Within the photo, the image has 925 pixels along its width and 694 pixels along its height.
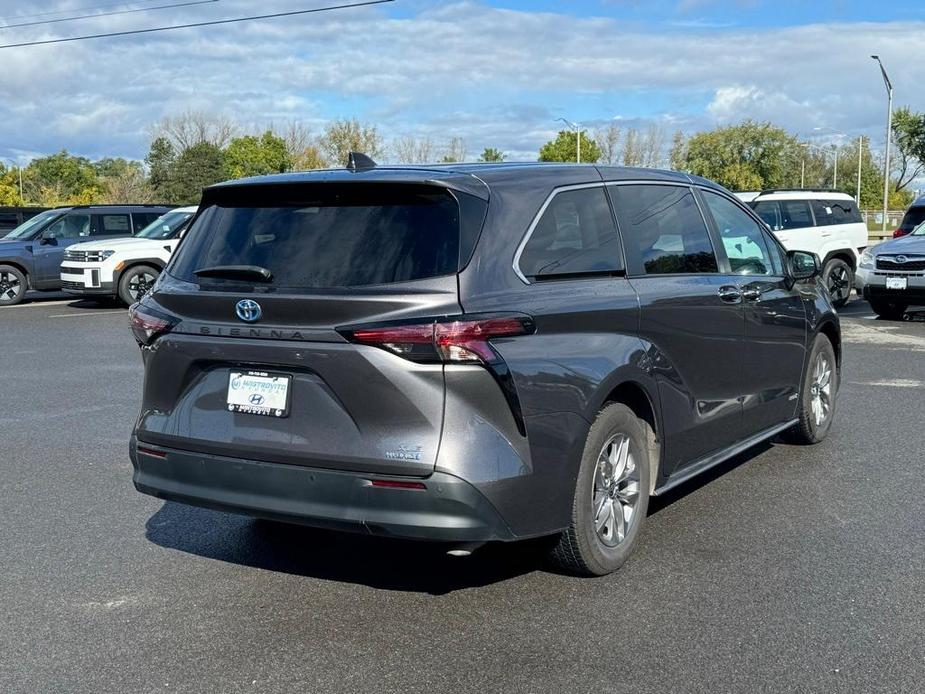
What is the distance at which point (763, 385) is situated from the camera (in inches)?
252

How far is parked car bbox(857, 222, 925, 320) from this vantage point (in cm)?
1562

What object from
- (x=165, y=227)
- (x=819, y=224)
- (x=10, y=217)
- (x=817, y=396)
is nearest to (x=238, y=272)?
(x=817, y=396)

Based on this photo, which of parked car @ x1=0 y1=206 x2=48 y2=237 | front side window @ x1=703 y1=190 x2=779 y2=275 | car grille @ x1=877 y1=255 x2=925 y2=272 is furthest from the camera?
parked car @ x1=0 y1=206 x2=48 y2=237

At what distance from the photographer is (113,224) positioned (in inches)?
848

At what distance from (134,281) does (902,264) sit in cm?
1290

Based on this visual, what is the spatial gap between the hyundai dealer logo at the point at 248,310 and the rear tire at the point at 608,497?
4.76 feet

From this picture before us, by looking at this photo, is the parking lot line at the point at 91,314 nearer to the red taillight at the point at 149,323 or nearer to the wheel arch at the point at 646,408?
the red taillight at the point at 149,323

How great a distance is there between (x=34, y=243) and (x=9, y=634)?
17846 millimetres

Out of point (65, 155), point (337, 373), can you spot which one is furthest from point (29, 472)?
point (65, 155)

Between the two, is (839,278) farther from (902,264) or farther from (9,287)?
(9,287)

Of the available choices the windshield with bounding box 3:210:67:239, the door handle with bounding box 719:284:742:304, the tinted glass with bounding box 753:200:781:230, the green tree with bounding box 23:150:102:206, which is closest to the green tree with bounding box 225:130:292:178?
the green tree with bounding box 23:150:102:206

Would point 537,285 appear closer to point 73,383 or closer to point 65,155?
point 73,383

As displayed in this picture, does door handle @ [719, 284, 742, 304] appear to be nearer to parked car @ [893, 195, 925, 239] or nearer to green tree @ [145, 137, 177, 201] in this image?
parked car @ [893, 195, 925, 239]

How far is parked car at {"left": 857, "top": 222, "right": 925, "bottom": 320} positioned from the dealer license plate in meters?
13.5
